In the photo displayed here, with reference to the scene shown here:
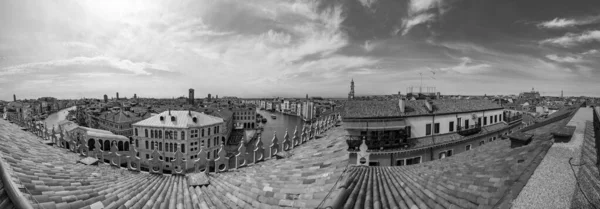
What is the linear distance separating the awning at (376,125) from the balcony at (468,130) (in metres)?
9.34

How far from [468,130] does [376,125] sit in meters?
13.3

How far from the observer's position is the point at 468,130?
1054 inches

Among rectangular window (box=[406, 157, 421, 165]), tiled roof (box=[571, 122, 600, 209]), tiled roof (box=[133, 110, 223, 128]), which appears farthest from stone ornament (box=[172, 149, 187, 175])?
tiled roof (box=[133, 110, 223, 128])

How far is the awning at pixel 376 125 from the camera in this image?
21328 mm

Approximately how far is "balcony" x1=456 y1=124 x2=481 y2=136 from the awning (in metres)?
9.34

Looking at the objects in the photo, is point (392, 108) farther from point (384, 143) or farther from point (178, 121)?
point (178, 121)

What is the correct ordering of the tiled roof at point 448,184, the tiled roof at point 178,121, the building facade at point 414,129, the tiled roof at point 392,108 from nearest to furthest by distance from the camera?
the tiled roof at point 448,184 → the building facade at point 414,129 → the tiled roof at point 392,108 → the tiled roof at point 178,121

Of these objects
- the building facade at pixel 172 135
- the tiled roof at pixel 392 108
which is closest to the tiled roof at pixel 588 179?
the tiled roof at pixel 392 108

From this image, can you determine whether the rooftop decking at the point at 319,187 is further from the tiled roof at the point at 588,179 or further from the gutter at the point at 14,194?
the tiled roof at the point at 588,179

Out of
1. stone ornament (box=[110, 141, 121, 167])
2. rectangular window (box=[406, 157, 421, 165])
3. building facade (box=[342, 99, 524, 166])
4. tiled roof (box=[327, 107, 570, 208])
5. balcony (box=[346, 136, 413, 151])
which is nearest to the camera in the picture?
tiled roof (box=[327, 107, 570, 208])

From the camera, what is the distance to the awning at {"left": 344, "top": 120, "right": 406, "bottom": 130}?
21.3m

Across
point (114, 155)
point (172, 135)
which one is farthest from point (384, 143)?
point (172, 135)

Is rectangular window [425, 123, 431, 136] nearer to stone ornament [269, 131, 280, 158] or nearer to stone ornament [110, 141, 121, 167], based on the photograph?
stone ornament [269, 131, 280, 158]

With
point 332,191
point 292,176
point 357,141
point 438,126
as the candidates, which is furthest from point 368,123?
point 332,191
